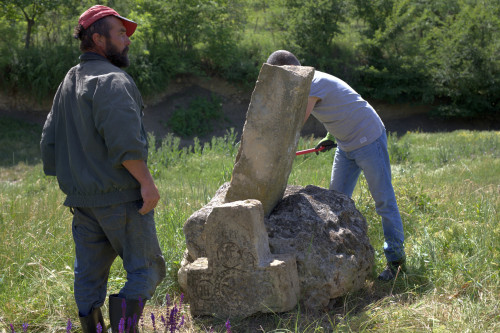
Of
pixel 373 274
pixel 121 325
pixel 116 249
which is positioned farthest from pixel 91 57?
pixel 373 274

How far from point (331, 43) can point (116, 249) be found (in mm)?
23691

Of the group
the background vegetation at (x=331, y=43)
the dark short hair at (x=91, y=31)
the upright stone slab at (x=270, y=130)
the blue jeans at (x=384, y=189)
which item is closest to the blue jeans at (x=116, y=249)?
the dark short hair at (x=91, y=31)

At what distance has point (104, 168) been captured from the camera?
295 centimetres

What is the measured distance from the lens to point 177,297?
4.12 m

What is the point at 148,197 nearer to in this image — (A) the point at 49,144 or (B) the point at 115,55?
(A) the point at 49,144

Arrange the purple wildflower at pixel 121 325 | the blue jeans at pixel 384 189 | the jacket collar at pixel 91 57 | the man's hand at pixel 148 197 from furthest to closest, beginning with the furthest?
the blue jeans at pixel 384 189 < the jacket collar at pixel 91 57 < the man's hand at pixel 148 197 < the purple wildflower at pixel 121 325

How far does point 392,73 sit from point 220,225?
2328 cm

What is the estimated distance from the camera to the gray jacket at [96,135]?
9.26 feet

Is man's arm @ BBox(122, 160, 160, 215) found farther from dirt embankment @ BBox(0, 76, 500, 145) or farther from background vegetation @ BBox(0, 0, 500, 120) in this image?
background vegetation @ BBox(0, 0, 500, 120)

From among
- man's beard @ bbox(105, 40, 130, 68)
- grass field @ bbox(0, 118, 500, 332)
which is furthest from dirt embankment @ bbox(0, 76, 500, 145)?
man's beard @ bbox(105, 40, 130, 68)

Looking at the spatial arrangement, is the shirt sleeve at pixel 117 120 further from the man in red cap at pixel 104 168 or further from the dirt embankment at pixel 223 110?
the dirt embankment at pixel 223 110

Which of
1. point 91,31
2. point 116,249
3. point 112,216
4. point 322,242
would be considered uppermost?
point 91,31

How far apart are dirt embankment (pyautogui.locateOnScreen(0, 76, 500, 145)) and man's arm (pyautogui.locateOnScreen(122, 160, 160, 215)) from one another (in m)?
15.9

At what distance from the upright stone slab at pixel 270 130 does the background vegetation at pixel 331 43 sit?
17465 mm
